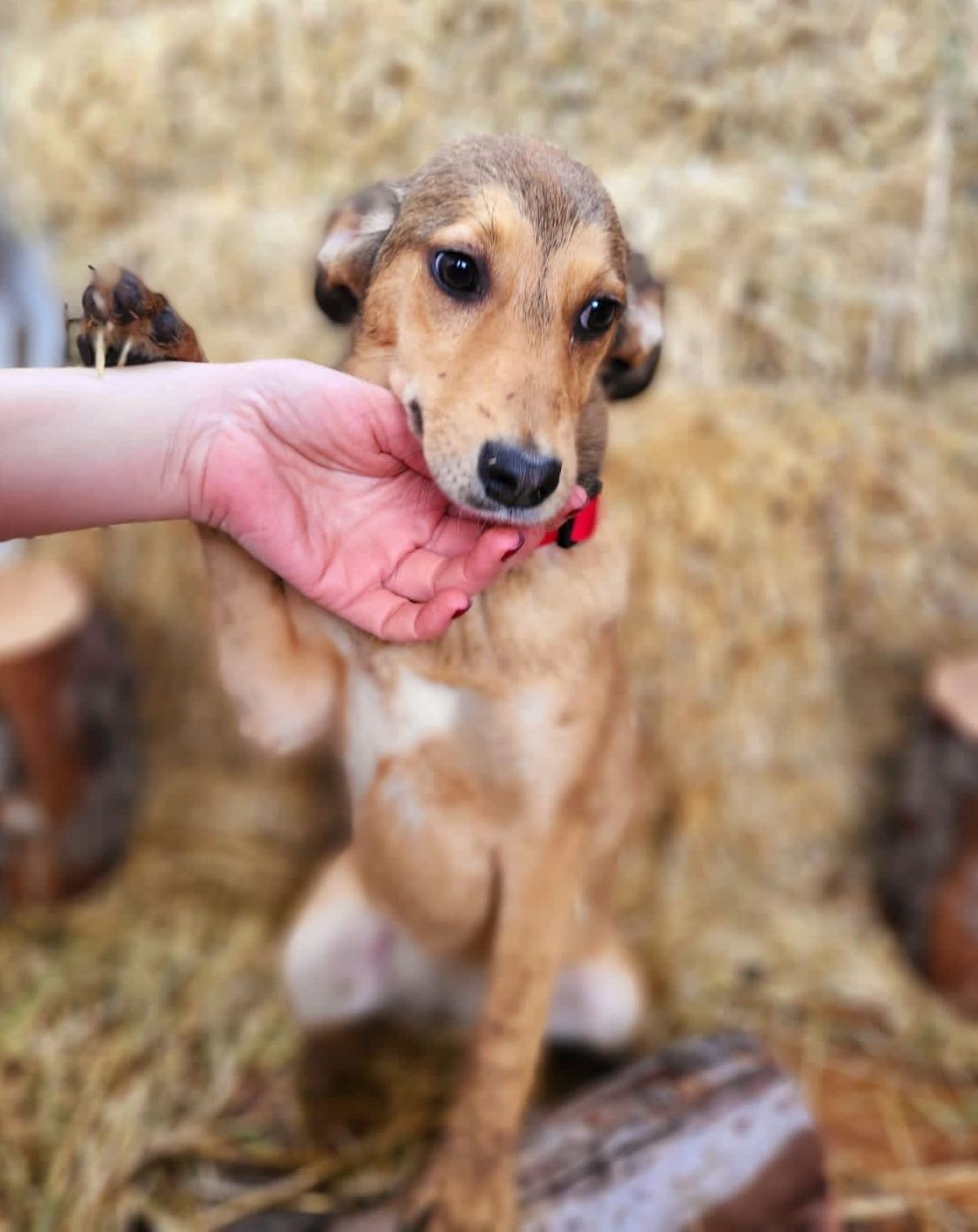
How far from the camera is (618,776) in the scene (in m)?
2.03

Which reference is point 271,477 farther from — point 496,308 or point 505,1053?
point 505,1053

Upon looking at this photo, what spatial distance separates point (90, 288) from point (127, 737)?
1.99 meters

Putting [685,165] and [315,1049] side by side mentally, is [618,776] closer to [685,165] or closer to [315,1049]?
[315,1049]

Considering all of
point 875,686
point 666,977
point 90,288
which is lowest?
point 666,977

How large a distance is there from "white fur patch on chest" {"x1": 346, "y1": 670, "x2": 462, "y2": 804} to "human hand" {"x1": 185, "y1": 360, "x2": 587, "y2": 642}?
119 mm

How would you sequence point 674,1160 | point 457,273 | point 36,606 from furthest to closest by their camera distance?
point 36,606
point 674,1160
point 457,273

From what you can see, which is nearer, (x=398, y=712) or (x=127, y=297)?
(x=127, y=297)

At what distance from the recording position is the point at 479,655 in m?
1.64

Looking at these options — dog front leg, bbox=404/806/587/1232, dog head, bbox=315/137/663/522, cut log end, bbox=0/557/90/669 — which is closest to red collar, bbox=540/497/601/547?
dog head, bbox=315/137/663/522

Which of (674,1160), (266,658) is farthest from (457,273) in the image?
(674,1160)

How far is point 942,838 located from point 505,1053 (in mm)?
1549

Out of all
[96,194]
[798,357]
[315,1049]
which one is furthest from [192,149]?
[315,1049]

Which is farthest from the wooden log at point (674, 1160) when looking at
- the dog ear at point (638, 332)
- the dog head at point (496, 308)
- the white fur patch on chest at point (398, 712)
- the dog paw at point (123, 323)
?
the dog paw at point (123, 323)

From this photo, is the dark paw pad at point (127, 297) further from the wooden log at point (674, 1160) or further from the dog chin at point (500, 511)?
the wooden log at point (674, 1160)
